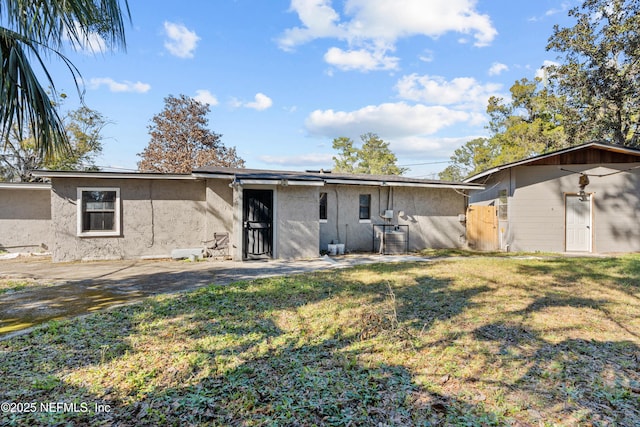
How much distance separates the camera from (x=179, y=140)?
2506 centimetres

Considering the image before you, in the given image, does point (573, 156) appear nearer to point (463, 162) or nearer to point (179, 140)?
point (179, 140)

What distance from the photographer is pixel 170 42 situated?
37.1ft

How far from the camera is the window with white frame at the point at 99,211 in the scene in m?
9.45

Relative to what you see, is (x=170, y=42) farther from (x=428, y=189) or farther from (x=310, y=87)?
(x=428, y=189)

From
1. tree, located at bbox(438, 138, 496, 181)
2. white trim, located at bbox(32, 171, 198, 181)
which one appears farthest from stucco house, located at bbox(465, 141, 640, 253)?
tree, located at bbox(438, 138, 496, 181)

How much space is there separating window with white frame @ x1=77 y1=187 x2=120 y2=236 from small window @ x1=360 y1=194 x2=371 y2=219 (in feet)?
26.5

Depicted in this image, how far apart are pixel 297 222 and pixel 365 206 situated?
130 inches

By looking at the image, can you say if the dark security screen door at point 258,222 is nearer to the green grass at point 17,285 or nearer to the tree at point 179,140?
the green grass at point 17,285

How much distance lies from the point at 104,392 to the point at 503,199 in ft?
44.7

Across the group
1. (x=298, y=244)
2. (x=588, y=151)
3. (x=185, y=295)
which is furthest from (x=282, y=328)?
(x=588, y=151)

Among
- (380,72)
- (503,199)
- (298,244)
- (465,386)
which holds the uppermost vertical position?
(380,72)

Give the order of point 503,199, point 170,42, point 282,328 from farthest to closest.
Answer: point 503,199 < point 170,42 < point 282,328

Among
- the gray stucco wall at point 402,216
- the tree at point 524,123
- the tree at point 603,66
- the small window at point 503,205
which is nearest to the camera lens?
the gray stucco wall at point 402,216

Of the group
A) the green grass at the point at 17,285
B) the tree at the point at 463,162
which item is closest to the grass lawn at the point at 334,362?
the green grass at the point at 17,285
